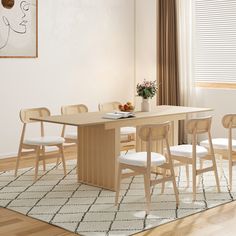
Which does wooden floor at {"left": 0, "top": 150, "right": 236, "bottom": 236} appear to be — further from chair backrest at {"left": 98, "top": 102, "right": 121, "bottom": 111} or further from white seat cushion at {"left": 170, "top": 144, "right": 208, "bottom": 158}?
chair backrest at {"left": 98, "top": 102, "right": 121, "bottom": 111}

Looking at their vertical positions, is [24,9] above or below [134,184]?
above

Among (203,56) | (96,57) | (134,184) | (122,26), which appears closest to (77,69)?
(96,57)

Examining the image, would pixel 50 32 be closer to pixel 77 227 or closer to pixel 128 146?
pixel 128 146

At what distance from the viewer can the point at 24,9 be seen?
7.29 meters

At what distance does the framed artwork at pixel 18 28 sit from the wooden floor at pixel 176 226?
2.87 metres

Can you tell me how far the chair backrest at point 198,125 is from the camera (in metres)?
5.09

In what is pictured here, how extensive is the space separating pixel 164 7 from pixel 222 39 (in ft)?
3.32

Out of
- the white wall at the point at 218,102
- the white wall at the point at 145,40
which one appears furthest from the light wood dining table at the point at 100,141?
the white wall at the point at 145,40

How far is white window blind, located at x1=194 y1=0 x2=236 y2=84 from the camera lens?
7840mm

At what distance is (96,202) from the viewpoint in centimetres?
507

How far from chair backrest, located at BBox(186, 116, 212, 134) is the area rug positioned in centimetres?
62

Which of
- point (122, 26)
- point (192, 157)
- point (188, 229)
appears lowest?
point (188, 229)

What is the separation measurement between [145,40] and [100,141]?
350cm


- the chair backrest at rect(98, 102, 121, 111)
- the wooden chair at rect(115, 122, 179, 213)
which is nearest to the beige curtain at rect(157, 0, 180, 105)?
the chair backrest at rect(98, 102, 121, 111)
